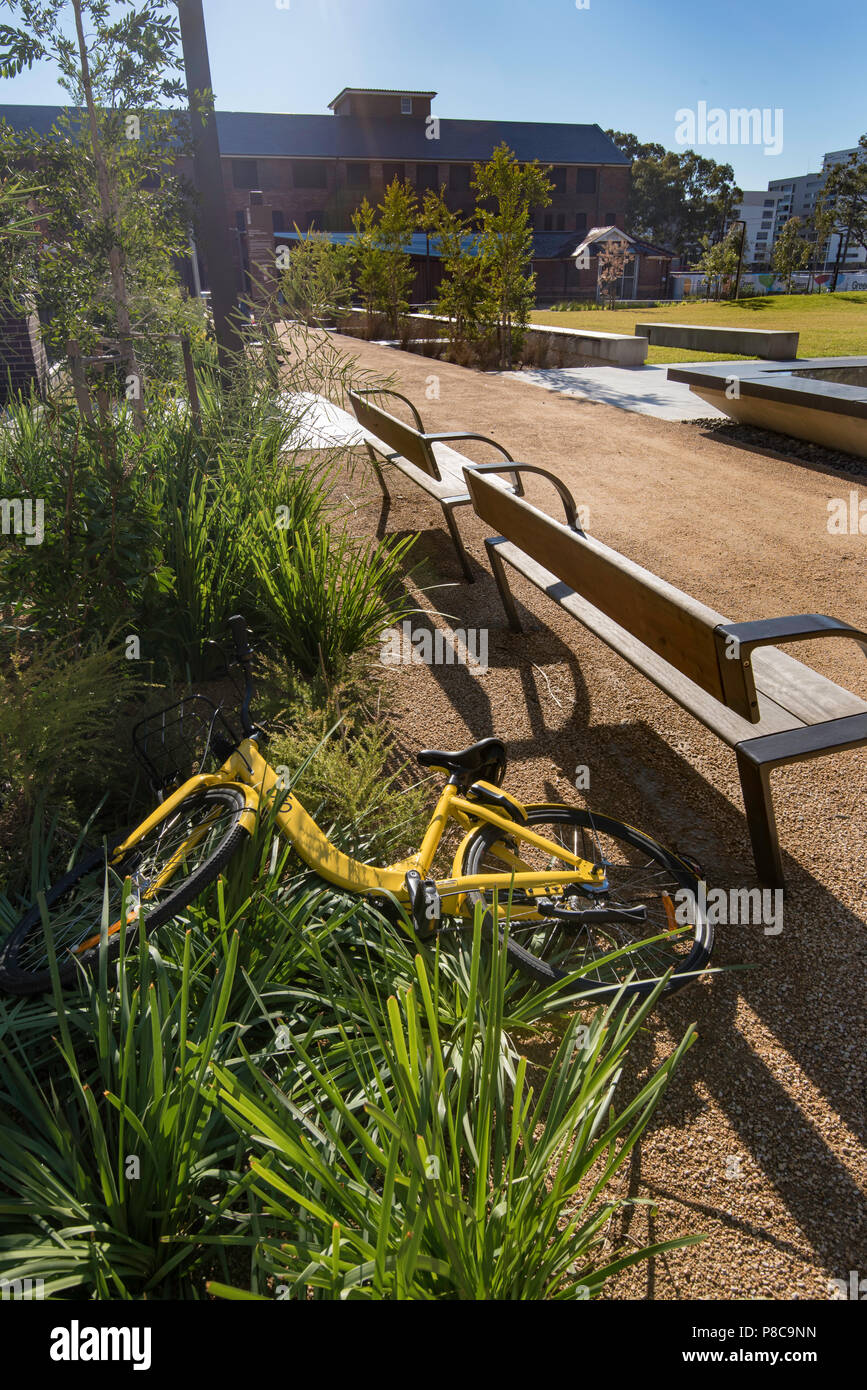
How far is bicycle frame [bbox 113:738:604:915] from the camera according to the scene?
7.27 ft

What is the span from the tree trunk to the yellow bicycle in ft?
12.4

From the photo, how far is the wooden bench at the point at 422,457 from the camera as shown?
5207 mm

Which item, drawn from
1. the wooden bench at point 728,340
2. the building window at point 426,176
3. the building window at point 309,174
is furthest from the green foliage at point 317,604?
the building window at point 426,176

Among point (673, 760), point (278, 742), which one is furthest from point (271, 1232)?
point (673, 760)

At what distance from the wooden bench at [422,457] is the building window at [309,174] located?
50410mm

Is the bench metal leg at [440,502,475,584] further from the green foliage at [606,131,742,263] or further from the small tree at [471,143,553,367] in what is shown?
the green foliage at [606,131,742,263]

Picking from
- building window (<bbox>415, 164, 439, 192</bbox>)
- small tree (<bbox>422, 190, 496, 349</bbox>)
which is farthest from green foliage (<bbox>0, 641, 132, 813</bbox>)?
building window (<bbox>415, 164, 439, 192</bbox>)

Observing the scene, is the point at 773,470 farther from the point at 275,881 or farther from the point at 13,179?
the point at 275,881

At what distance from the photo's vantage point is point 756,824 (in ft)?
8.34

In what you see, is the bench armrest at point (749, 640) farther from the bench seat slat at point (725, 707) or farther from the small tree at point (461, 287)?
the small tree at point (461, 287)

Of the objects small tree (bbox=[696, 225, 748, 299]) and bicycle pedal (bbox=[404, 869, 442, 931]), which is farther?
small tree (bbox=[696, 225, 748, 299])

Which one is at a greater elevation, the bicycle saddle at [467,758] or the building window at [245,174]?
the building window at [245,174]

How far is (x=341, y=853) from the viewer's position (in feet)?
7.52

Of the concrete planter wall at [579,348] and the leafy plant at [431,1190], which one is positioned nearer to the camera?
the leafy plant at [431,1190]
